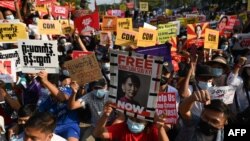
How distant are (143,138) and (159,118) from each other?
13.1 inches

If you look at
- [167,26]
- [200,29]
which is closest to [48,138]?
[167,26]

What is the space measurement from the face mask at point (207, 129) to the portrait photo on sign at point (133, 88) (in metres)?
0.56

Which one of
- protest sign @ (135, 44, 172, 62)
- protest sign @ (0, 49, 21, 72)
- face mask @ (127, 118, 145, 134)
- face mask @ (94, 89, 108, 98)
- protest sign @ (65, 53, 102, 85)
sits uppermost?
protest sign @ (135, 44, 172, 62)

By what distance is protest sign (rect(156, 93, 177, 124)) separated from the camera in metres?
4.53

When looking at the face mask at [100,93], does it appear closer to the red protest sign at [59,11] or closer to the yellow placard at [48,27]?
the yellow placard at [48,27]

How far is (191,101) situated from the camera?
4.12 m

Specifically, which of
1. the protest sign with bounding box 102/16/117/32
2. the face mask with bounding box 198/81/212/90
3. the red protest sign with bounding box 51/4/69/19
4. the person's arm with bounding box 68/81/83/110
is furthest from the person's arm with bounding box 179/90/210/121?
the red protest sign with bounding box 51/4/69/19

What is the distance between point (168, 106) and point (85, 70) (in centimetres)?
116

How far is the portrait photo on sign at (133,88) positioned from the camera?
3.98 m

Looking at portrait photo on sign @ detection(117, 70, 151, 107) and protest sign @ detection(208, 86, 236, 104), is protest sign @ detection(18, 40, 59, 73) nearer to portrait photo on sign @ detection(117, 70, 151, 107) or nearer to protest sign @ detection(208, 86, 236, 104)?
portrait photo on sign @ detection(117, 70, 151, 107)

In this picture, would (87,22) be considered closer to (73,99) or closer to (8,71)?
(8,71)

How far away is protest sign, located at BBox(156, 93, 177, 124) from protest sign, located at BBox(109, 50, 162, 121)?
54 centimetres

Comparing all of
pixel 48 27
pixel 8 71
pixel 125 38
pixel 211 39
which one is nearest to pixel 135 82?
pixel 8 71

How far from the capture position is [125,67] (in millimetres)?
4039
